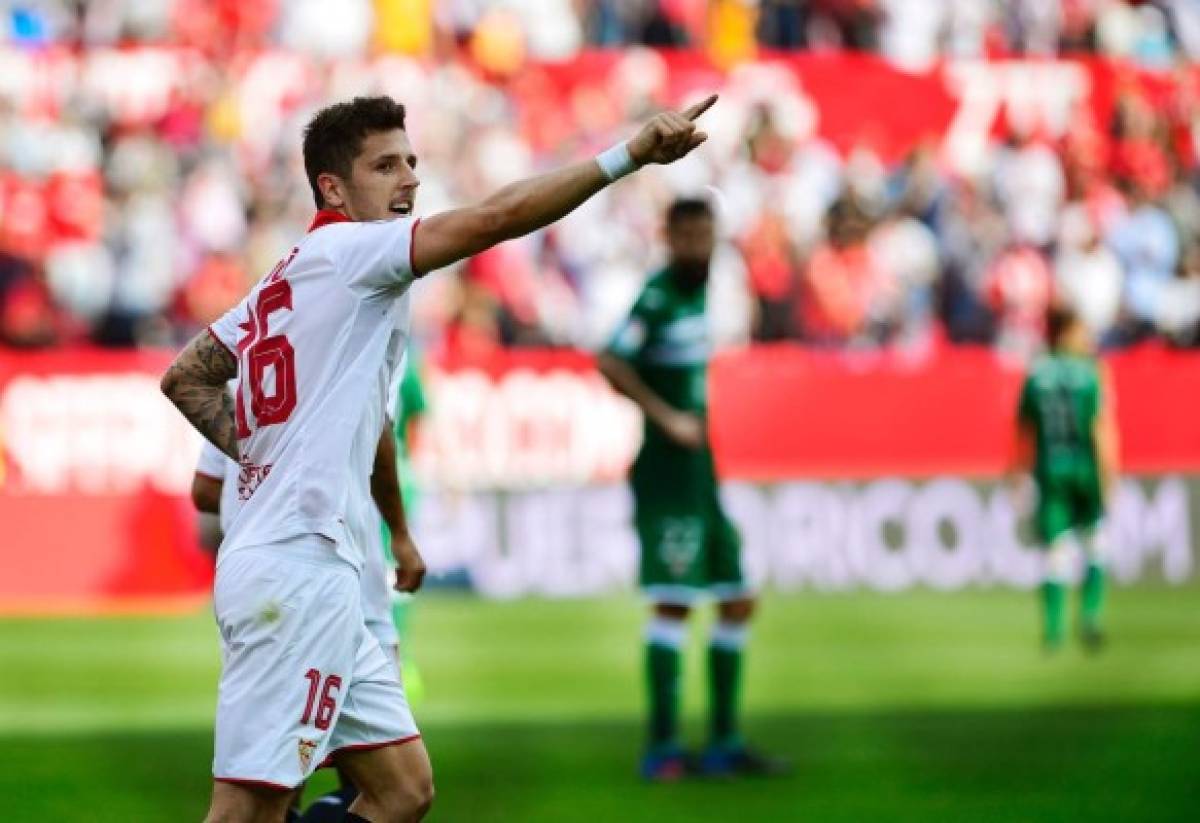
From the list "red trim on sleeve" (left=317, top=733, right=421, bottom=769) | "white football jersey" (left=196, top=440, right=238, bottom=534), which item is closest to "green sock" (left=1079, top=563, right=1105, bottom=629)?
"white football jersey" (left=196, top=440, right=238, bottom=534)

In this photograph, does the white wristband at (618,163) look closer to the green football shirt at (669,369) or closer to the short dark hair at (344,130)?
the short dark hair at (344,130)

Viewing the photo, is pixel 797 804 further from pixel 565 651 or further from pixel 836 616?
pixel 836 616

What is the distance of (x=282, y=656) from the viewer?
5.53 m

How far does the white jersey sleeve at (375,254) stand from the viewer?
17.7 feet

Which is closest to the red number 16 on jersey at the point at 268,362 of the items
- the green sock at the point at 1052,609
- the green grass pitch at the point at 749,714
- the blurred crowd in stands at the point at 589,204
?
the green grass pitch at the point at 749,714

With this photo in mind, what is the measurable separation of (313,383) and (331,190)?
500mm

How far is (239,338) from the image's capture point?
586cm

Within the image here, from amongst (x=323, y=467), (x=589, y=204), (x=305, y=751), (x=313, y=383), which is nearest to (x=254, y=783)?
(x=305, y=751)

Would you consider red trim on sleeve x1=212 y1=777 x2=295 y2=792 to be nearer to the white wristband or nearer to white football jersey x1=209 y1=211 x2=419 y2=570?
white football jersey x1=209 y1=211 x2=419 y2=570

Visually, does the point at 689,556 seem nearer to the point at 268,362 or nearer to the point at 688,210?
the point at 688,210

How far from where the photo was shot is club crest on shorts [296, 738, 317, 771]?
5.55 metres

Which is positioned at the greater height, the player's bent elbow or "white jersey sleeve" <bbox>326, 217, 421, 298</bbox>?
"white jersey sleeve" <bbox>326, 217, 421, 298</bbox>

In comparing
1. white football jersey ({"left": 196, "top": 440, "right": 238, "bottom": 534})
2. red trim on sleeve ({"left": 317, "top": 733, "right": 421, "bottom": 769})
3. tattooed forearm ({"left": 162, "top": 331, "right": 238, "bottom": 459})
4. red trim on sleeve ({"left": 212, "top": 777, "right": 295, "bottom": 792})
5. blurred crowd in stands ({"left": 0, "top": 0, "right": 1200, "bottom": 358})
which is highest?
blurred crowd in stands ({"left": 0, "top": 0, "right": 1200, "bottom": 358})

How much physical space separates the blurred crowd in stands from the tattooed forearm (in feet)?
41.5
